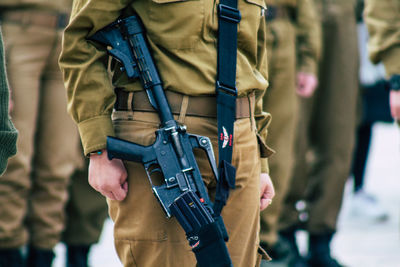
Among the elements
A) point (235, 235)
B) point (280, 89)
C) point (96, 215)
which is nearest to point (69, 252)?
point (96, 215)

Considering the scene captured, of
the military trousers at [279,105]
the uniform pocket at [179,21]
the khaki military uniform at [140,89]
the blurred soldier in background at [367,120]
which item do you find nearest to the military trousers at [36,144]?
the military trousers at [279,105]

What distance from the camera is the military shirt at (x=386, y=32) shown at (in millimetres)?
3162

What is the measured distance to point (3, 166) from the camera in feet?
6.16

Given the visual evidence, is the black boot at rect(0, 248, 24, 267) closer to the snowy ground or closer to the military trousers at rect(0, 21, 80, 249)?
the military trousers at rect(0, 21, 80, 249)

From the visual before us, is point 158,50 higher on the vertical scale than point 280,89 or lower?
higher

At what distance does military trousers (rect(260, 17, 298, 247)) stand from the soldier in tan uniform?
90 cm

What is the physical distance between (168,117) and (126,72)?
19cm

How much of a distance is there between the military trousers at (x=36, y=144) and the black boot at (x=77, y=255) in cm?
28

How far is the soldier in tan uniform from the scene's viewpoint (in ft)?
10.3

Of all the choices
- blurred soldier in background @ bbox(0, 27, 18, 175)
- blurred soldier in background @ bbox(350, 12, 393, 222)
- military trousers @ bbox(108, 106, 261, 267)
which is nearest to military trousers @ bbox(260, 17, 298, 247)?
blurred soldier in background @ bbox(350, 12, 393, 222)

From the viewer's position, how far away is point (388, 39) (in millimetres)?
3184

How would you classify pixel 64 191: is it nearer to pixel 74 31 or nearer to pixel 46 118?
pixel 46 118

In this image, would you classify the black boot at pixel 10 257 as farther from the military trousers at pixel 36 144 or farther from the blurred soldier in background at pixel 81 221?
the blurred soldier in background at pixel 81 221

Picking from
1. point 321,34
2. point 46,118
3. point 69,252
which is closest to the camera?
point 46,118
